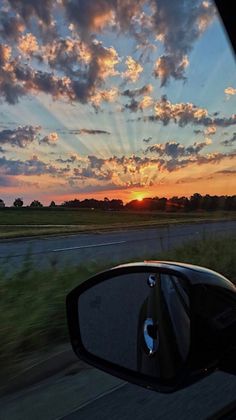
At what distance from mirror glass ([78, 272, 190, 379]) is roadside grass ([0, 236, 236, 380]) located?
8.01ft

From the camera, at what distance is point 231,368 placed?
1428 millimetres

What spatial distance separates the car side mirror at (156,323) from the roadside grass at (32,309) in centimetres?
246

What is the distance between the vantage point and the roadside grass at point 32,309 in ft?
14.9

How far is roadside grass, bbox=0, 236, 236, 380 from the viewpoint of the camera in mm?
4550

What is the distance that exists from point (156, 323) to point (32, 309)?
3.95m

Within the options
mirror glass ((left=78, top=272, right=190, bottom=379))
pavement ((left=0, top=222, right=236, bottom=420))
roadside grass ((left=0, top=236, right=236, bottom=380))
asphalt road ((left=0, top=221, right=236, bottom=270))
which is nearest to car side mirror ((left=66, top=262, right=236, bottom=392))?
mirror glass ((left=78, top=272, right=190, bottom=379))

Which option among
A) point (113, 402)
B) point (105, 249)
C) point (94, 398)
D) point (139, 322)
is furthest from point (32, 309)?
point (105, 249)

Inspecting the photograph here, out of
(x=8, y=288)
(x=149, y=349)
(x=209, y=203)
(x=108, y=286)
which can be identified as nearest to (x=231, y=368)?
(x=149, y=349)

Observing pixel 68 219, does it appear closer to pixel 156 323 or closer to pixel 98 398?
pixel 98 398

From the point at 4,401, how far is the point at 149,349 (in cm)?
238

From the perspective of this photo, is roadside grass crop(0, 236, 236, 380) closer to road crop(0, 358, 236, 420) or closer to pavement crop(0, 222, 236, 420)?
pavement crop(0, 222, 236, 420)

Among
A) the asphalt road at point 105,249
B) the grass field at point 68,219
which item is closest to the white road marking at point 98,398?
the asphalt road at point 105,249

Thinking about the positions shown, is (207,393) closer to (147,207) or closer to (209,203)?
(209,203)

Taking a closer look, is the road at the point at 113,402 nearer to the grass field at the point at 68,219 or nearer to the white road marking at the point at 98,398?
the white road marking at the point at 98,398
